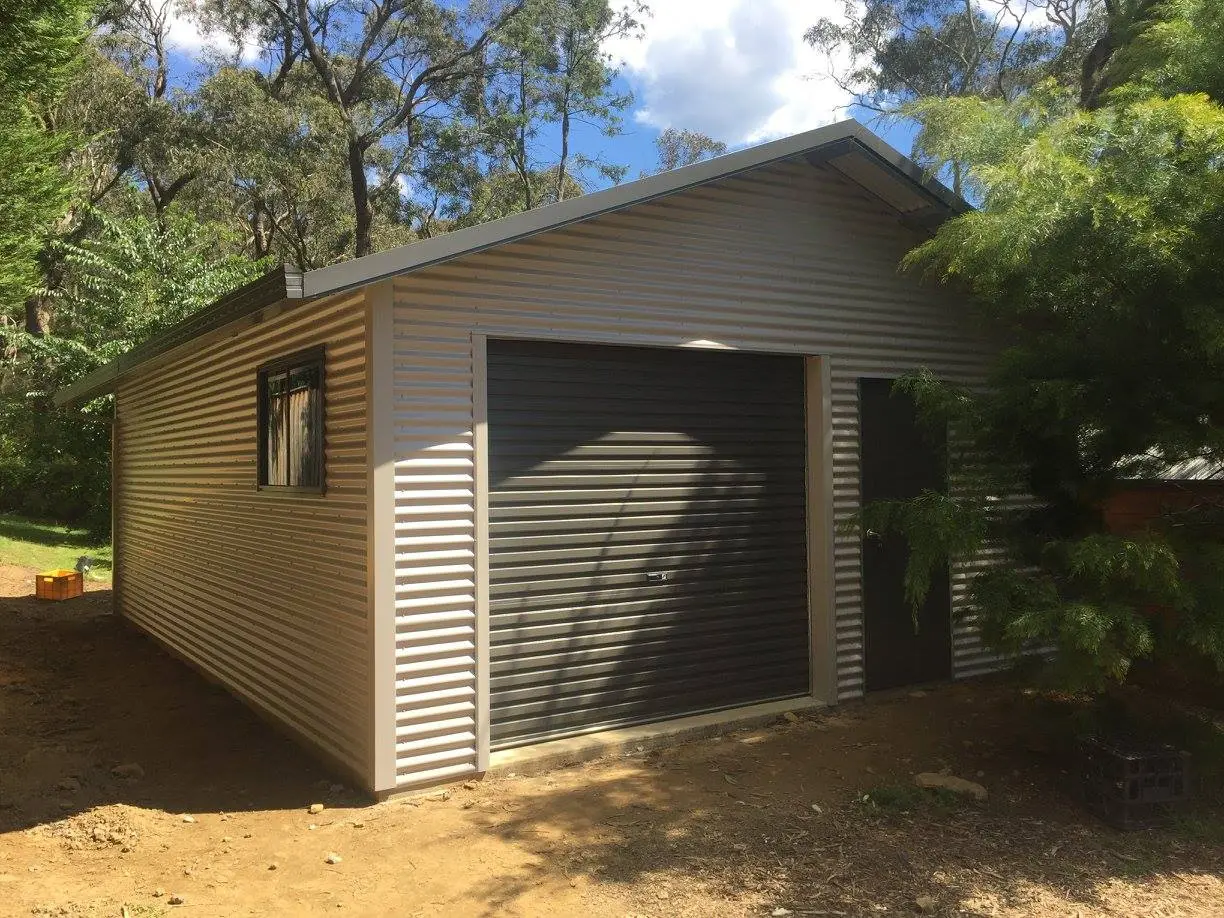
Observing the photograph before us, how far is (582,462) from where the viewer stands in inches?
255

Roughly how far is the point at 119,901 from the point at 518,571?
9.06ft

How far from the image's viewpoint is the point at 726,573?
23.2ft

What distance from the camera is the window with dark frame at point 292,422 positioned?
20.6 ft

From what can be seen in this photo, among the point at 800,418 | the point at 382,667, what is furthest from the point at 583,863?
the point at 800,418

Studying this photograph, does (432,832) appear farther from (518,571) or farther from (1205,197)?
(1205,197)

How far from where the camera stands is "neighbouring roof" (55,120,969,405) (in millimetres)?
5113

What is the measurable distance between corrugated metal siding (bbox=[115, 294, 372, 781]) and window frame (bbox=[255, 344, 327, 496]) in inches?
2.0

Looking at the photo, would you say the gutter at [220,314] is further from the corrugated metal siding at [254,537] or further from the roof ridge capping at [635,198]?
the corrugated metal siding at [254,537]

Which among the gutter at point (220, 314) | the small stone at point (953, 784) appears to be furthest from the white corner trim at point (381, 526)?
the small stone at point (953, 784)

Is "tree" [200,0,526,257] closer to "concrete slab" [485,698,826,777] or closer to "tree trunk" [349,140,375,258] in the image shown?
"tree trunk" [349,140,375,258]

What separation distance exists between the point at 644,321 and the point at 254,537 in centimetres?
353

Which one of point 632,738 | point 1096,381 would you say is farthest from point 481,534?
point 1096,381

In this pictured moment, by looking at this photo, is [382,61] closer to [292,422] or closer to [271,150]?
[271,150]

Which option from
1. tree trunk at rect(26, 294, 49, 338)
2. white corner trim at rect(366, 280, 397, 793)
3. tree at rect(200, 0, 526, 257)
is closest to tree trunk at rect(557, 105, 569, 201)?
tree at rect(200, 0, 526, 257)
